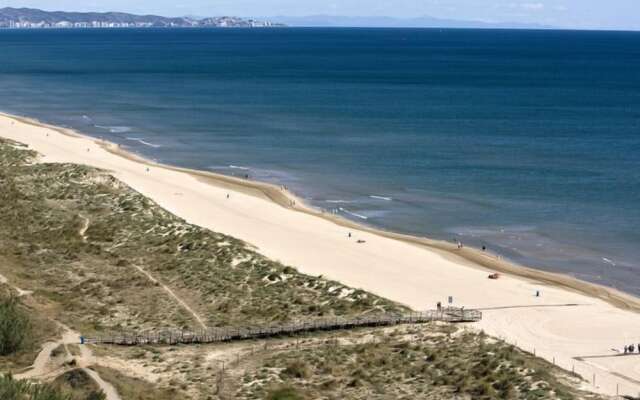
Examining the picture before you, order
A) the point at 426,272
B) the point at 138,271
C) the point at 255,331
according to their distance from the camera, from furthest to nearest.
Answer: the point at 426,272 < the point at 138,271 < the point at 255,331

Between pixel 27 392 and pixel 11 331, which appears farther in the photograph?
pixel 11 331

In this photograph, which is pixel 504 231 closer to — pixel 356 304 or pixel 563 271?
pixel 563 271

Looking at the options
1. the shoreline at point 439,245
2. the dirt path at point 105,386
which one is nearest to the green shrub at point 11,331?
the dirt path at point 105,386

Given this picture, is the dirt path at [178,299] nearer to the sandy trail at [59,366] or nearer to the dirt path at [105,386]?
the sandy trail at [59,366]

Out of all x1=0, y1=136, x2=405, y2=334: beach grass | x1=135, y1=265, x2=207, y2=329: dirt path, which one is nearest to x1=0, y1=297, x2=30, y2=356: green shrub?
x1=0, y1=136, x2=405, y2=334: beach grass

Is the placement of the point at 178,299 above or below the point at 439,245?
below

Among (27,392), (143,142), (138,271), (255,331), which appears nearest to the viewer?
(27,392)

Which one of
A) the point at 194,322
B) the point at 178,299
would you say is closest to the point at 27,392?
the point at 194,322

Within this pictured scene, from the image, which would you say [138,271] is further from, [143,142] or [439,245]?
[143,142]
